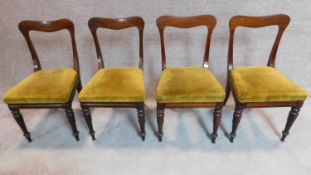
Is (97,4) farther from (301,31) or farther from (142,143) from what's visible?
(301,31)

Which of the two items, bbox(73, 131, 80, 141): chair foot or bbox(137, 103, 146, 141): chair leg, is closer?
bbox(137, 103, 146, 141): chair leg

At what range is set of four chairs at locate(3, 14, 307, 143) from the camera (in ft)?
4.81

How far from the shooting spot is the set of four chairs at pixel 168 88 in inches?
57.7

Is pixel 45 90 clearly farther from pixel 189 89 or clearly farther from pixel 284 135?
pixel 284 135

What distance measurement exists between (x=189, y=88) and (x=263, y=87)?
0.50 metres

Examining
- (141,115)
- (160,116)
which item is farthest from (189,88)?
(141,115)

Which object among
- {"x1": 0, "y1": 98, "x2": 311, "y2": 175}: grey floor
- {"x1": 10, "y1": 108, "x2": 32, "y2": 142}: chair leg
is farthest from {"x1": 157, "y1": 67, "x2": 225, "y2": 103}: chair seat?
{"x1": 10, "y1": 108, "x2": 32, "y2": 142}: chair leg

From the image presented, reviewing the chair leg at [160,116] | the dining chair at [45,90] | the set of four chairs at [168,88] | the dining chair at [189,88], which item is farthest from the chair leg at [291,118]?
the dining chair at [45,90]

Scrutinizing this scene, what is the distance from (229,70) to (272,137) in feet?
2.08

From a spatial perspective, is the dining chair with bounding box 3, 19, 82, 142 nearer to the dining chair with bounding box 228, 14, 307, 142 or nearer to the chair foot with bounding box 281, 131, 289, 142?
the dining chair with bounding box 228, 14, 307, 142

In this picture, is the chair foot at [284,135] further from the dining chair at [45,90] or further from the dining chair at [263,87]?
the dining chair at [45,90]

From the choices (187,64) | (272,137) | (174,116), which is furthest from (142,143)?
(272,137)

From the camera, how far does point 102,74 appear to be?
5.77ft

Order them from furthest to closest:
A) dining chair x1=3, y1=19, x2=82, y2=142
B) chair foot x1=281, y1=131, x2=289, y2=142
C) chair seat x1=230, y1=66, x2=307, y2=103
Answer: chair foot x1=281, y1=131, x2=289, y2=142 → dining chair x1=3, y1=19, x2=82, y2=142 → chair seat x1=230, y1=66, x2=307, y2=103
